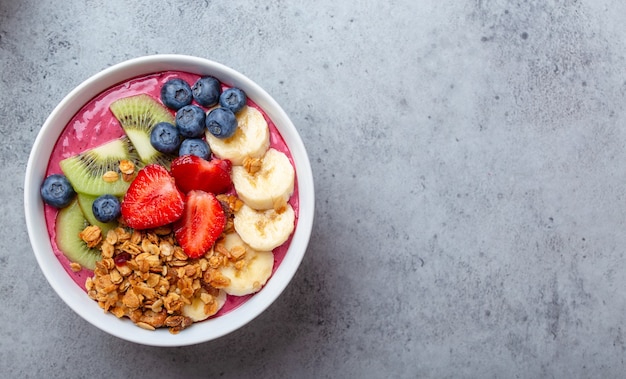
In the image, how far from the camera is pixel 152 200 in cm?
185

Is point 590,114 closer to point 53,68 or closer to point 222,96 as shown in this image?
point 222,96

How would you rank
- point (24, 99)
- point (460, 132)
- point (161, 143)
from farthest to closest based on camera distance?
point (460, 132) < point (24, 99) < point (161, 143)

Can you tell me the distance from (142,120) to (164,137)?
9 centimetres

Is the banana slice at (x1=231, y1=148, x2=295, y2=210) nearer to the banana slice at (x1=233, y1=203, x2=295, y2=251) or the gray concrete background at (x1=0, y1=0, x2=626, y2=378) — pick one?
the banana slice at (x1=233, y1=203, x2=295, y2=251)

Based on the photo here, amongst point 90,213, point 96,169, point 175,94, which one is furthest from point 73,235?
point 175,94

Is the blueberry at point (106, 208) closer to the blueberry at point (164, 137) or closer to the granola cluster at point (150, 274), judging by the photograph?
the granola cluster at point (150, 274)

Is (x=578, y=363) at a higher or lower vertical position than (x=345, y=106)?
lower

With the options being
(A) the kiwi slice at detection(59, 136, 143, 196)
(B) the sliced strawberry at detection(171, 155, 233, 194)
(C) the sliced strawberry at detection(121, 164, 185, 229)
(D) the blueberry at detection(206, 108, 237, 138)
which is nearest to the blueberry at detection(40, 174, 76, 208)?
(A) the kiwi slice at detection(59, 136, 143, 196)

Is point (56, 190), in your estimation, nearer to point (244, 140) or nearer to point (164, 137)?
point (164, 137)

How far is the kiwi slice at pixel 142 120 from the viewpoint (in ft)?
6.30

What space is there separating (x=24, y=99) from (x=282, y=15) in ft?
2.76

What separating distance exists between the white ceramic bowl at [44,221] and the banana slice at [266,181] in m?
0.04

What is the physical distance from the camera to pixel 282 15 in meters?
2.37

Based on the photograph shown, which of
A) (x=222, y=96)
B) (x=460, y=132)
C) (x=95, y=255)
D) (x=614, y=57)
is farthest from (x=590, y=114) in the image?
(x=95, y=255)
